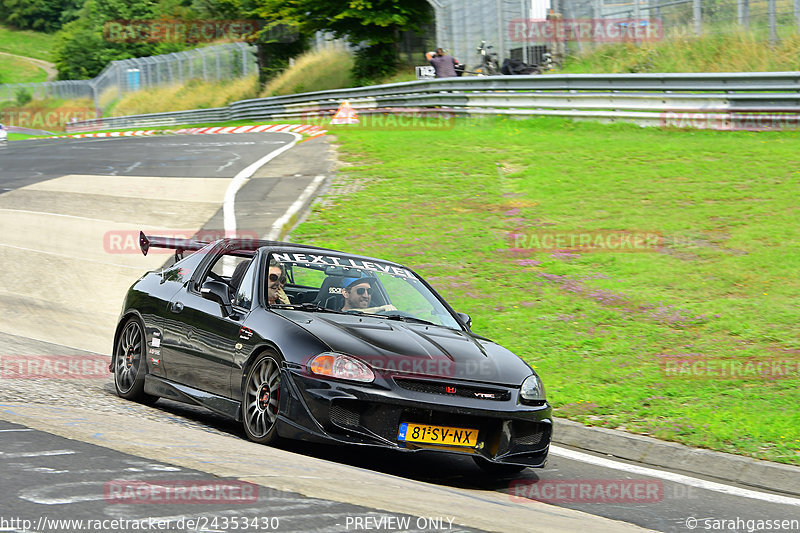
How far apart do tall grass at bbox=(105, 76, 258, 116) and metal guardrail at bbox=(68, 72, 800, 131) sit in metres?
23.9

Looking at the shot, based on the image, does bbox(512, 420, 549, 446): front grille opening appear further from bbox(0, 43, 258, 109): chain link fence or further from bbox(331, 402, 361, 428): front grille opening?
bbox(0, 43, 258, 109): chain link fence

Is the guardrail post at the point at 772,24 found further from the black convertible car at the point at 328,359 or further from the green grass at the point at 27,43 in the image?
the green grass at the point at 27,43

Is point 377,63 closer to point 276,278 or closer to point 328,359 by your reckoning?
point 276,278

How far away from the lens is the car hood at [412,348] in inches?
250

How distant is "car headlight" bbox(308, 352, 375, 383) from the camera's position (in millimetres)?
6223

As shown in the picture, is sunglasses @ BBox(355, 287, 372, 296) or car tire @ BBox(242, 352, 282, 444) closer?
car tire @ BBox(242, 352, 282, 444)

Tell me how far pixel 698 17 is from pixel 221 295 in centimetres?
2019


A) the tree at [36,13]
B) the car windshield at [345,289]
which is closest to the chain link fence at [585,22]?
the car windshield at [345,289]

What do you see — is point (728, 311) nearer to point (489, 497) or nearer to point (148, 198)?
point (489, 497)

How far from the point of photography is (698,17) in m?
24.6

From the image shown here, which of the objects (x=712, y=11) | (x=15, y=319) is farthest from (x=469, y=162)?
(x=15, y=319)

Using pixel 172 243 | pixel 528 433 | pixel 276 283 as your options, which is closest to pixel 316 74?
pixel 172 243

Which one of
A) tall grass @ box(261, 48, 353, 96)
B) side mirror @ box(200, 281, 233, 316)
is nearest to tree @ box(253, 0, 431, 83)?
tall grass @ box(261, 48, 353, 96)

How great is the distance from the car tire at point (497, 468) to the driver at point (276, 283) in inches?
70.8
